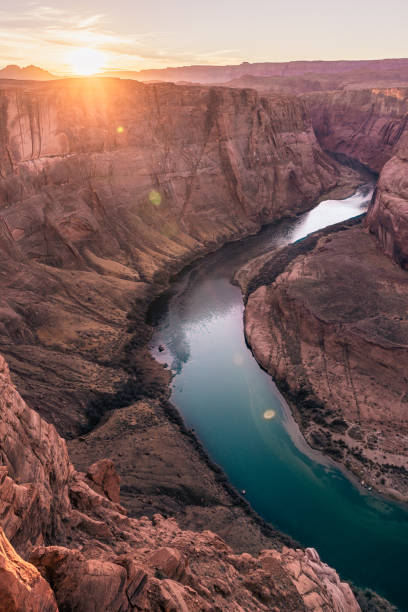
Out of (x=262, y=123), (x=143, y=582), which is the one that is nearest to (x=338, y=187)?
(x=262, y=123)

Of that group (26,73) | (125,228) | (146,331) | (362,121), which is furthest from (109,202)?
(26,73)

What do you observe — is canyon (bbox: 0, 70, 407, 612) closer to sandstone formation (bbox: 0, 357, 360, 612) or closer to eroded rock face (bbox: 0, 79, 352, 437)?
sandstone formation (bbox: 0, 357, 360, 612)

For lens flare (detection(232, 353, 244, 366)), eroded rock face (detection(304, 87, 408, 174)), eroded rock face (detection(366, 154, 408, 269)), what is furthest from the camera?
eroded rock face (detection(304, 87, 408, 174))

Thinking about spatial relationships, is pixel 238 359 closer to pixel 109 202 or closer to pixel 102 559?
pixel 109 202

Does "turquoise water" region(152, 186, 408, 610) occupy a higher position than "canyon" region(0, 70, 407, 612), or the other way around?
"canyon" region(0, 70, 407, 612)

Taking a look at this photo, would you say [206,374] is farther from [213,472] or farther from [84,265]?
[84,265]

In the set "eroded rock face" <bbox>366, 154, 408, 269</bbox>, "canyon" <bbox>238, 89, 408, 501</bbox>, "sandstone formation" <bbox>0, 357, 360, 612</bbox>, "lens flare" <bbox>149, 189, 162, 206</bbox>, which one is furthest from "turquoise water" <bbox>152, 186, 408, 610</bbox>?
"eroded rock face" <bbox>366, 154, 408, 269</bbox>

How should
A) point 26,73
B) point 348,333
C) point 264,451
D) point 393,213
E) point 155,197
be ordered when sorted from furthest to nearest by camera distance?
point 26,73 < point 155,197 < point 393,213 < point 348,333 < point 264,451
